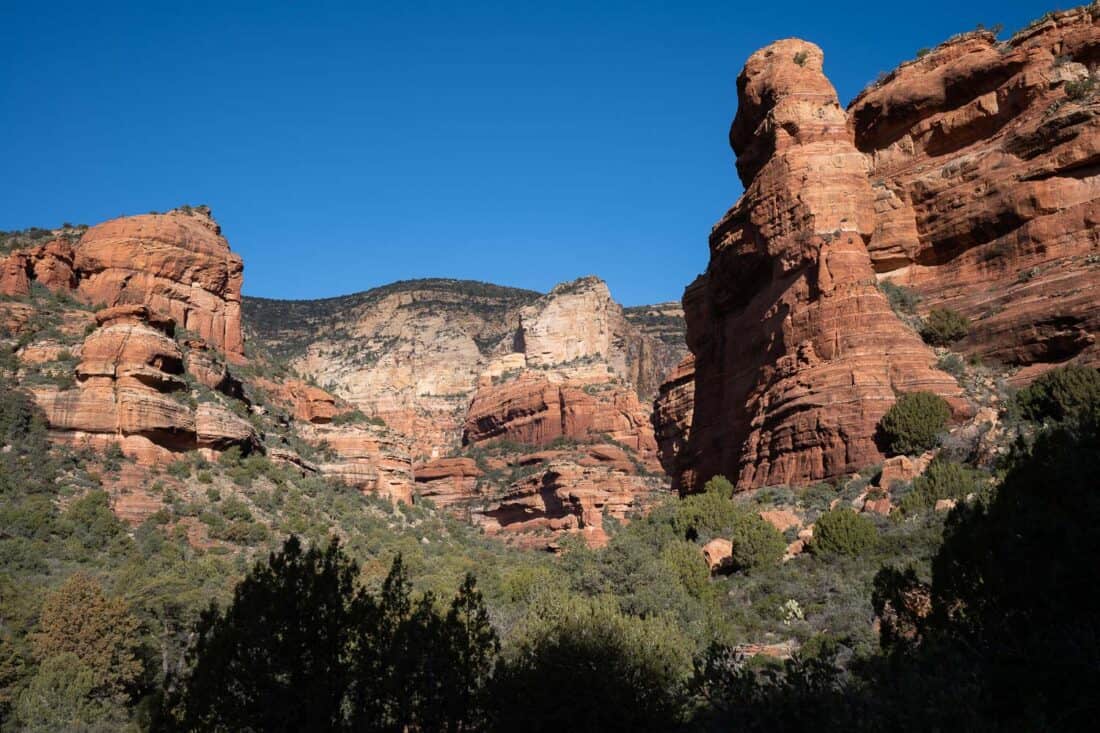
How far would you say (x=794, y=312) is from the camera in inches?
1318

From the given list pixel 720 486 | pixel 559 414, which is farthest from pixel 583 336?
pixel 720 486

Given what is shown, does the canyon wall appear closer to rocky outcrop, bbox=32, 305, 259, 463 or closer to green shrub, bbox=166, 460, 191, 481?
green shrub, bbox=166, 460, 191, 481

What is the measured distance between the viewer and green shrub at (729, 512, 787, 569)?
2706 centimetres

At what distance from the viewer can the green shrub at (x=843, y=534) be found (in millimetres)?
24953

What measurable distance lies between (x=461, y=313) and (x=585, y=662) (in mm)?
132084

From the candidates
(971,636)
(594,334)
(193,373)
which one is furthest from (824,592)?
(594,334)

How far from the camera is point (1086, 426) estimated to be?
14969mm

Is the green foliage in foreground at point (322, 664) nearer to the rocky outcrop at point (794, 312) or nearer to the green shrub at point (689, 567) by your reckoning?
the green shrub at point (689, 567)

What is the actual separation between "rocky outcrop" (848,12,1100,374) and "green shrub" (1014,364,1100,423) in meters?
1.04

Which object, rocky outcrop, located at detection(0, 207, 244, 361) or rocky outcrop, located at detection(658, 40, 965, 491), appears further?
rocky outcrop, located at detection(0, 207, 244, 361)

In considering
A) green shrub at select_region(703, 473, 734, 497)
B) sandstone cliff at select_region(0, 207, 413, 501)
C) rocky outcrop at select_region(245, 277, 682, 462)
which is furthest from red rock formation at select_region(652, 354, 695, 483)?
rocky outcrop at select_region(245, 277, 682, 462)

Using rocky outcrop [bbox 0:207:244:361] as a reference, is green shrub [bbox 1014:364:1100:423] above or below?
below

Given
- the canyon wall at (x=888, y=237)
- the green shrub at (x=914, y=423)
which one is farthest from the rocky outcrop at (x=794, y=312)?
the green shrub at (x=914, y=423)

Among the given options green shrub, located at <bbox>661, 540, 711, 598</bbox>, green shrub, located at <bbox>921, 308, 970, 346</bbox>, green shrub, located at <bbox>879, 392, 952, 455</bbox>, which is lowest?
green shrub, located at <bbox>661, 540, 711, 598</bbox>
